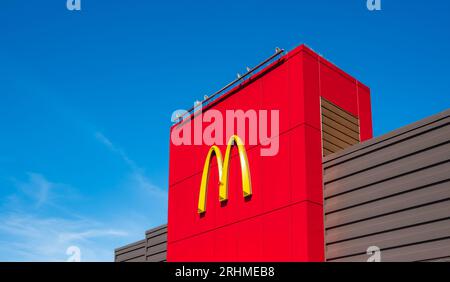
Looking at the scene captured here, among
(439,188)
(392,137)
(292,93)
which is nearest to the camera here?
(439,188)

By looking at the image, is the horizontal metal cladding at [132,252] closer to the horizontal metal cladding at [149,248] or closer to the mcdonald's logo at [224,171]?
the horizontal metal cladding at [149,248]

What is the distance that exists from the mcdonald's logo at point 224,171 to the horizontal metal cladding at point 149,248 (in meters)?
6.54

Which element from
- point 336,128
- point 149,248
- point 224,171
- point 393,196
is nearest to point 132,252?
point 149,248

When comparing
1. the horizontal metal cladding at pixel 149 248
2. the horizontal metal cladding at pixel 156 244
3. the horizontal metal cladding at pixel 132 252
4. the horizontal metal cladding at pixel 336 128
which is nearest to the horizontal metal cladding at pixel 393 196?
the horizontal metal cladding at pixel 336 128

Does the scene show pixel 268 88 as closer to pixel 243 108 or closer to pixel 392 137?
pixel 243 108

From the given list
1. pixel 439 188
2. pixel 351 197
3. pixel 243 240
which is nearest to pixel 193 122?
pixel 243 240

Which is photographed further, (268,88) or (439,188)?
(268,88)

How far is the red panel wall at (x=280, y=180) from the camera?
17831 millimetres

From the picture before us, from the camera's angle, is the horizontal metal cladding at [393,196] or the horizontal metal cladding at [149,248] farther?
the horizontal metal cladding at [149,248]

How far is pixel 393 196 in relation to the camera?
16.0m

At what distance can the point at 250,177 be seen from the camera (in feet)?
66.3
